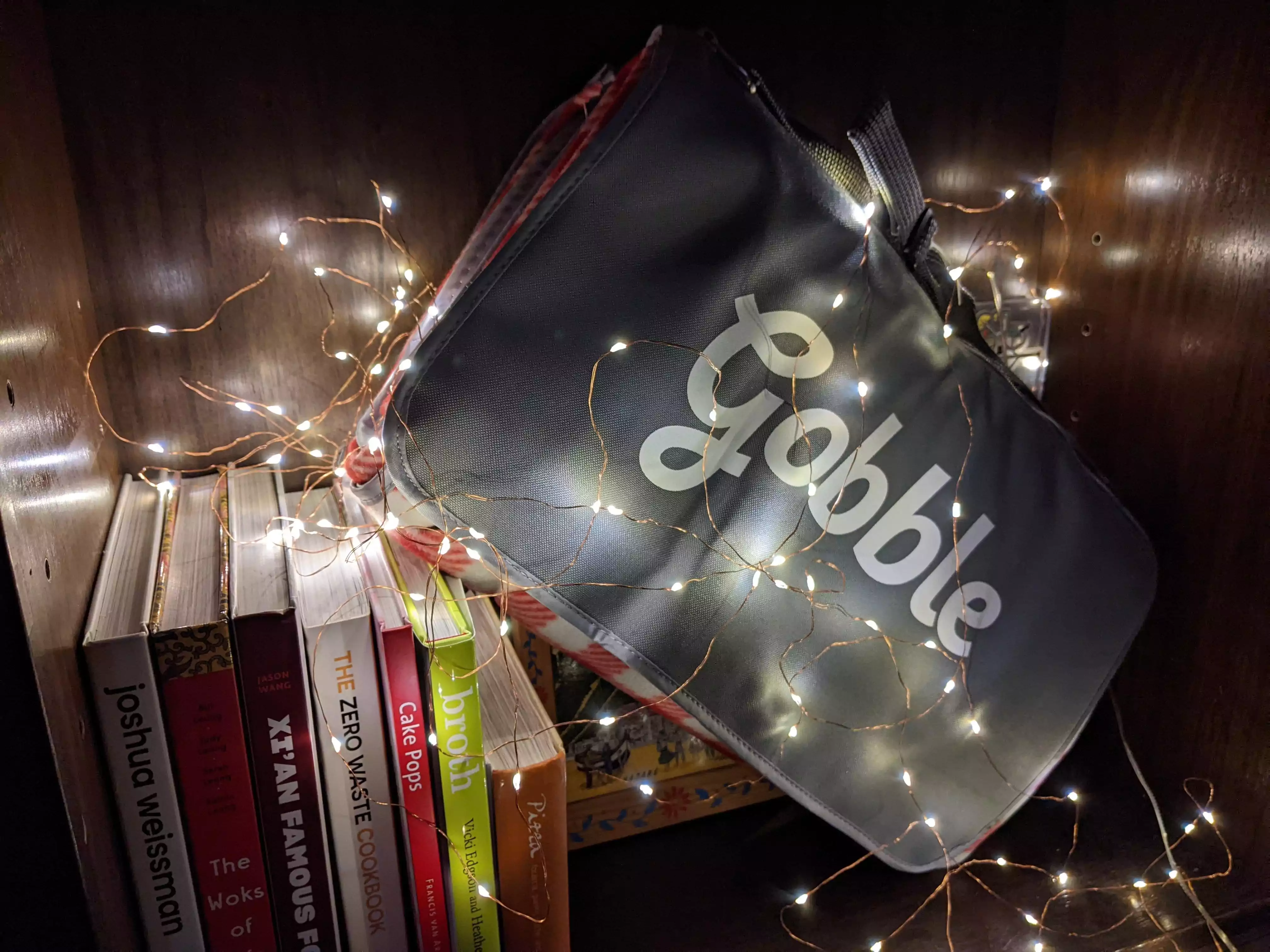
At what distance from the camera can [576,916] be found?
0.64 metres

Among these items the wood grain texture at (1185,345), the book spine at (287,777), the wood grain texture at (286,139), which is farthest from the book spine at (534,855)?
the wood grain texture at (1185,345)

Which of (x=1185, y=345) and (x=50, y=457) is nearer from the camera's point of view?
(x=50, y=457)

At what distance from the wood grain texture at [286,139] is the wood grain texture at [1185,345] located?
0.19 metres

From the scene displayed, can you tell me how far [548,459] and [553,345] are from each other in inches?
2.8

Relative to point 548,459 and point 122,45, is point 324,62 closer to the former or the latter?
point 122,45

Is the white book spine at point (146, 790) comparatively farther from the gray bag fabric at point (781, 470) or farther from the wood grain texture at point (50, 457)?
the gray bag fabric at point (781, 470)

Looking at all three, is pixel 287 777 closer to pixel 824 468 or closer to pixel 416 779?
pixel 416 779

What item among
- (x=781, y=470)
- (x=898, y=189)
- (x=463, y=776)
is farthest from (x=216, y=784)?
(x=898, y=189)

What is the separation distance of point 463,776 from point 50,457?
0.30 metres

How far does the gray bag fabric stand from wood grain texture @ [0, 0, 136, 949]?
0.58 ft

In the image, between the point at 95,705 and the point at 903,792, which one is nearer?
the point at 95,705

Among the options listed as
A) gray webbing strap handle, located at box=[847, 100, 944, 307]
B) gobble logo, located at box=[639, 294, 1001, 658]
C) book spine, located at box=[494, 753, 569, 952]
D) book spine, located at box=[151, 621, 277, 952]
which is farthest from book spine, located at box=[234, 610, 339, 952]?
gray webbing strap handle, located at box=[847, 100, 944, 307]

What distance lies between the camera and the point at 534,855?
0.57 meters

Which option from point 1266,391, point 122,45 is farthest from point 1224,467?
point 122,45
